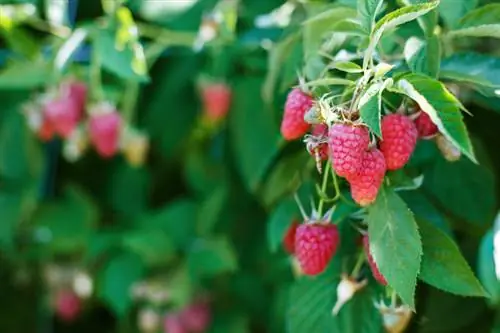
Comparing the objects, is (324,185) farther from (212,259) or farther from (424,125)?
(212,259)

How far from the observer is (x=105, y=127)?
176 centimetres

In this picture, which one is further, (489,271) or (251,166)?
(251,166)

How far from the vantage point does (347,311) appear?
3.74 feet

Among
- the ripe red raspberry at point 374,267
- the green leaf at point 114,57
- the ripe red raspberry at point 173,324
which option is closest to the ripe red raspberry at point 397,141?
the ripe red raspberry at point 374,267

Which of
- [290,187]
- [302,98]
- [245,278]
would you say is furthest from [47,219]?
[302,98]

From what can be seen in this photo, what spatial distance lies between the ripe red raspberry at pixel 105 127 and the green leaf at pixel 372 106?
92 centimetres

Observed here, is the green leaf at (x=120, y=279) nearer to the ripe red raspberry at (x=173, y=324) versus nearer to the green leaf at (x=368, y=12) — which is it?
the ripe red raspberry at (x=173, y=324)

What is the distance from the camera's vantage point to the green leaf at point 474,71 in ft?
3.48

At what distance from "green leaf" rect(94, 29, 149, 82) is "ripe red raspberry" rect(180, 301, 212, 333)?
1.99ft

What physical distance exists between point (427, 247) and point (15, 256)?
139cm

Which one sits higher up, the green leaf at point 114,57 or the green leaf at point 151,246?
the green leaf at point 114,57

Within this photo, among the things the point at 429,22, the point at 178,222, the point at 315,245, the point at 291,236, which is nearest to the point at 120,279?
the point at 178,222

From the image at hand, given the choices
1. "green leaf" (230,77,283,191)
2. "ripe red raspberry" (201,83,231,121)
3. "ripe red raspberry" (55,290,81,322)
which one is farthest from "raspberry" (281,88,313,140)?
"ripe red raspberry" (55,290,81,322)

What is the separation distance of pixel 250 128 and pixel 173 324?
42cm
